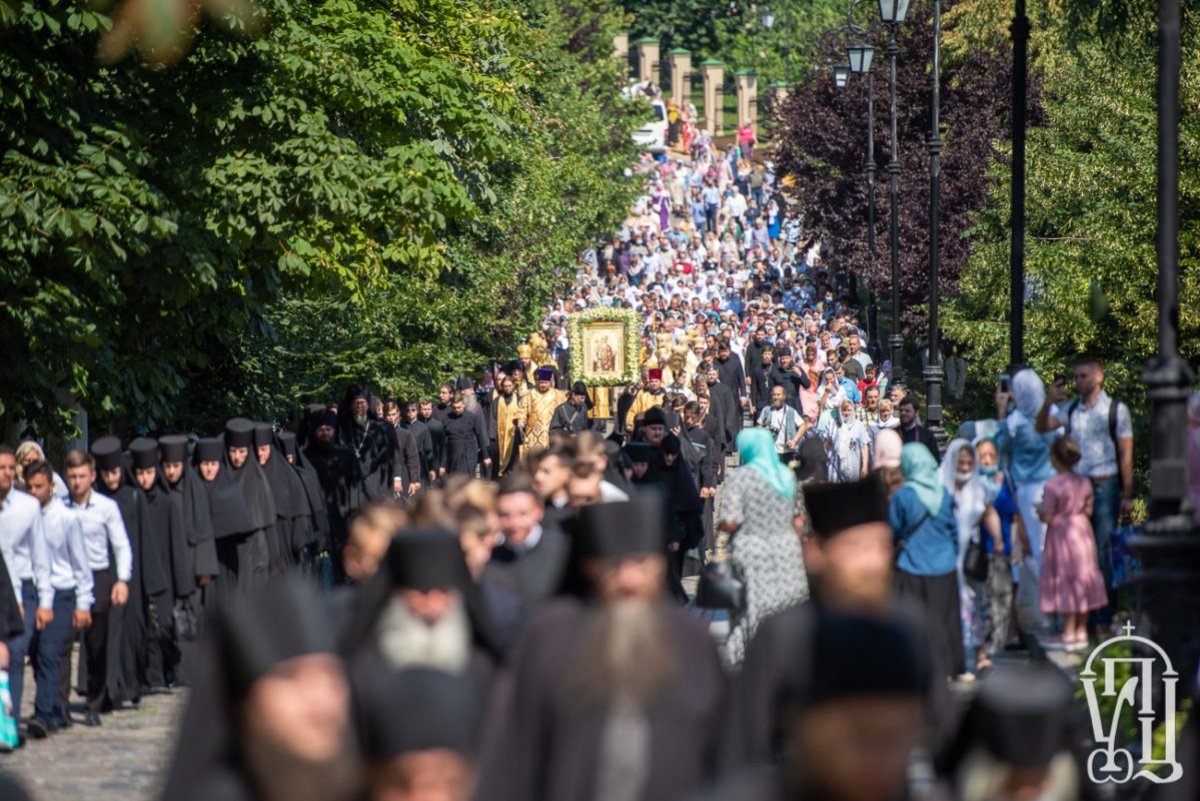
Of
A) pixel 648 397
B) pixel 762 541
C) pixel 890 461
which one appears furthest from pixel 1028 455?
pixel 648 397

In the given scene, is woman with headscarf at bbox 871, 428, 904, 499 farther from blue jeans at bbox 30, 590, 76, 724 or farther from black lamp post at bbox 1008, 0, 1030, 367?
black lamp post at bbox 1008, 0, 1030, 367

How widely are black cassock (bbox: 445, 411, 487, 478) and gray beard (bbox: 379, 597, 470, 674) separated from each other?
22.1 m

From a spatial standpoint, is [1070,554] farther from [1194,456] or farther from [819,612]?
[819,612]

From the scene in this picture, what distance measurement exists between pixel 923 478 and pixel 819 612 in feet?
26.3

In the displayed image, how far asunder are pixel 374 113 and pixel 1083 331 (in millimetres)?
8974

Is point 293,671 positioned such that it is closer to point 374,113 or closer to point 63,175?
point 63,175

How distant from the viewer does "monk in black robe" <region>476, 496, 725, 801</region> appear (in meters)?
5.96

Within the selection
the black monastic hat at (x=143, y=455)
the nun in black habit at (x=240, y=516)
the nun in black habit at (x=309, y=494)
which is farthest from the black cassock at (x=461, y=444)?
the black monastic hat at (x=143, y=455)

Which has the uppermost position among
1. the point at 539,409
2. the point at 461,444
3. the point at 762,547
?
the point at 762,547

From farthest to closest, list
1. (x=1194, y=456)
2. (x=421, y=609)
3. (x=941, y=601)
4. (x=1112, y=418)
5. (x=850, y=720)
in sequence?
(x=1112, y=418) < (x=941, y=601) < (x=1194, y=456) < (x=421, y=609) < (x=850, y=720)

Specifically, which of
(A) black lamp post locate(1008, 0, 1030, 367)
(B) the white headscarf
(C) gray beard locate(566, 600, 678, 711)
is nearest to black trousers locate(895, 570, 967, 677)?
(B) the white headscarf

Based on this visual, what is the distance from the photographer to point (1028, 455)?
16.3 metres

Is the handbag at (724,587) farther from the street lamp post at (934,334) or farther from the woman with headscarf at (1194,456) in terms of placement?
the street lamp post at (934,334)

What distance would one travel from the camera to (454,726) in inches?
194
